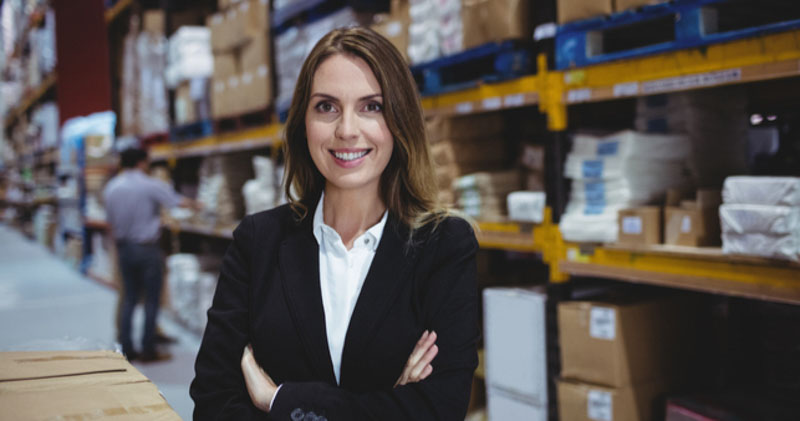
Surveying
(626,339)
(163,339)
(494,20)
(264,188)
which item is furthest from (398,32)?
(163,339)

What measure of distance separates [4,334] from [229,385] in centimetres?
627

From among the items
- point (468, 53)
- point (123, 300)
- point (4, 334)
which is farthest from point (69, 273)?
point (468, 53)

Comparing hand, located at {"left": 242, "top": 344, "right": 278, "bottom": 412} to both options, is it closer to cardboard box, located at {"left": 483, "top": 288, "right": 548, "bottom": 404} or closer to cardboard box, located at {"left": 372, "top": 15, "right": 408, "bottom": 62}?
cardboard box, located at {"left": 483, "top": 288, "right": 548, "bottom": 404}

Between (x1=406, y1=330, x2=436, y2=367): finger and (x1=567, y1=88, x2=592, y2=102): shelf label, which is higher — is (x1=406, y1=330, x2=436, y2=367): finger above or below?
below

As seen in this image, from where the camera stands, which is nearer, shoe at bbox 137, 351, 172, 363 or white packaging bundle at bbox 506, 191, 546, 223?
white packaging bundle at bbox 506, 191, 546, 223

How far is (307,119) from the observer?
162cm

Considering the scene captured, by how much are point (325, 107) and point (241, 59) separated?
4.02m

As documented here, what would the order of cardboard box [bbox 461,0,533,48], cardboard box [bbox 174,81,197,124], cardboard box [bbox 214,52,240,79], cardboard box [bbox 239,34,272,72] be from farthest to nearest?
cardboard box [bbox 174,81,197,124] → cardboard box [bbox 214,52,240,79] → cardboard box [bbox 239,34,272,72] → cardboard box [bbox 461,0,533,48]

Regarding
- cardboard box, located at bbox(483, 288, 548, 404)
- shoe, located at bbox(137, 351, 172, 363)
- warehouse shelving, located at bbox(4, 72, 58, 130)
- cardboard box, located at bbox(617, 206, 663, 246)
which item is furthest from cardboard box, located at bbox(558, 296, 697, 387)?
warehouse shelving, located at bbox(4, 72, 58, 130)

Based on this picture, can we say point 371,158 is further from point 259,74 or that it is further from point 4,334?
point 4,334

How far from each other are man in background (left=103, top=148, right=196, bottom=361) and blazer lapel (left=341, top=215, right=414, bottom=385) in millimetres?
4470

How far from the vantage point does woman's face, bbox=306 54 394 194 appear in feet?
5.10

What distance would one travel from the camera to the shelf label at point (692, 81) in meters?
2.10

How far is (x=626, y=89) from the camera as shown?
8.07ft
